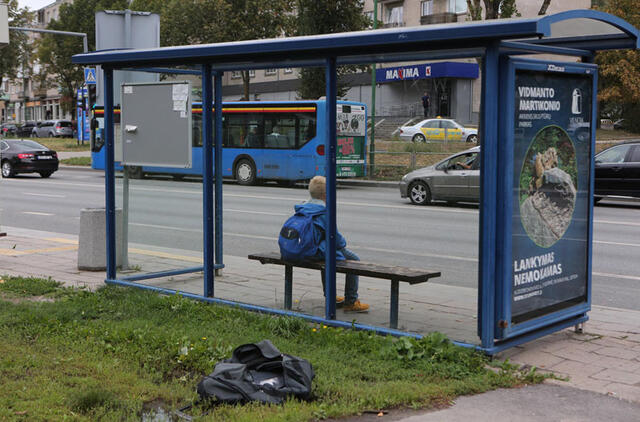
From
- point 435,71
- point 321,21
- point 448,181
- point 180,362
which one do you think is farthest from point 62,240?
point 435,71

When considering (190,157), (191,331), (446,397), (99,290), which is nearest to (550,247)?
(446,397)

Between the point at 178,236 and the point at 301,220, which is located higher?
the point at 301,220

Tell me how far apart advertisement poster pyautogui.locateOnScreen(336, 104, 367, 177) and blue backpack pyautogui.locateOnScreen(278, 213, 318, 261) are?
1718 cm

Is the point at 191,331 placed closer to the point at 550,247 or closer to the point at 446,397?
the point at 446,397

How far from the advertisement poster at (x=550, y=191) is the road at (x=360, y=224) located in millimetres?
2160

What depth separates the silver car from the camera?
17.4 metres

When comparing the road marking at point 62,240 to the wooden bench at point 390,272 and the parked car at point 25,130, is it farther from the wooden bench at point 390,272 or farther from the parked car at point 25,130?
the parked car at point 25,130

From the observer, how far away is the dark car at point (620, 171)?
1817 centimetres

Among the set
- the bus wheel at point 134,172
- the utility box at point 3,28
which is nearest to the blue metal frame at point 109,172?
the bus wheel at point 134,172

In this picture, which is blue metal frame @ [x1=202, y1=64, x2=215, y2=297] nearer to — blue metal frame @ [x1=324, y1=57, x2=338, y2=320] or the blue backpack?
the blue backpack

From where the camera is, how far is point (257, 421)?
163 inches

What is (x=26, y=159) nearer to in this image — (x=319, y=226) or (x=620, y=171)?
(x=620, y=171)

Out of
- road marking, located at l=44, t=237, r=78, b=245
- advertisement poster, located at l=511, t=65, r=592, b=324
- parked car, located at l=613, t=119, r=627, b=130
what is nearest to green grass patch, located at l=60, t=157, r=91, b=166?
road marking, located at l=44, t=237, r=78, b=245

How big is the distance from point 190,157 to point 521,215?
3428 mm
